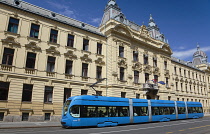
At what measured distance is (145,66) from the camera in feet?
107

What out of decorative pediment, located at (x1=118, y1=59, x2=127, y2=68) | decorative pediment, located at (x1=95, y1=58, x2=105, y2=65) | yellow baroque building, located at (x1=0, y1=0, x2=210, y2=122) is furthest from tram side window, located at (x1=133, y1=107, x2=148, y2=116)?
decorative pediment, located at (x1=95, y1=58, x2=105, y2=65)

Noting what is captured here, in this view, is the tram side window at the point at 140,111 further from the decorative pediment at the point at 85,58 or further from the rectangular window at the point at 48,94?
the rectangular window at the point at 48,94

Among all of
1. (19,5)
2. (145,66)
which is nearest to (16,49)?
(19,5)

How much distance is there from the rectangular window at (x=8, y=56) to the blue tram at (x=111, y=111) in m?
9.19

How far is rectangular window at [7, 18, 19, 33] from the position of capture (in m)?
19.8

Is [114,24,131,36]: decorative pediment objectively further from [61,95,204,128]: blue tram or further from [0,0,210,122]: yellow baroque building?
[61,95,204,128]: blue tram

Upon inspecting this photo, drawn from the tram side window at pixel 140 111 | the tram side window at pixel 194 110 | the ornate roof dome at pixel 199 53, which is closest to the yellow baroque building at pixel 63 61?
the tram side window at pixel 140 111

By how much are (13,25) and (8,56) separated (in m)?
3.96

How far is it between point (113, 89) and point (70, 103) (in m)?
11.9

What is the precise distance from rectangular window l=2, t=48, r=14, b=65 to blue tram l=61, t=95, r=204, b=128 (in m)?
9.19

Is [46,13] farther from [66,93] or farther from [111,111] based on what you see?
[111,111]

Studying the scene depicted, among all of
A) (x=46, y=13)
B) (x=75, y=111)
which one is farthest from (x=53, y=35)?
(x=75, y=111)

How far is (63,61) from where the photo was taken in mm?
23031

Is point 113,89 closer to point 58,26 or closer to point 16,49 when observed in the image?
point 58,26
